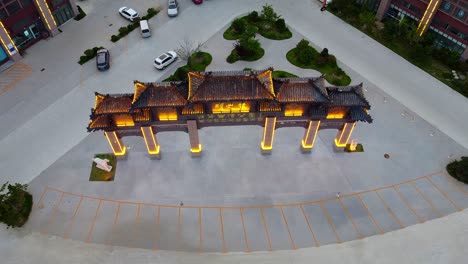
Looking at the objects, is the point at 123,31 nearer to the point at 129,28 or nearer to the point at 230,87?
the point at 129,28

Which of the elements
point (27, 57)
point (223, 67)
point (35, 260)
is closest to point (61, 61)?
point (27, 57)

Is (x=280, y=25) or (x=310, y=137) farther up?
(x=280, y=25)

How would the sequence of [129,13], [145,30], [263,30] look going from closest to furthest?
1. [145,30]
2. [263,30]
3. [129,13]

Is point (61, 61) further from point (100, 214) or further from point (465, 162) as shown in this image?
point (465, 162)

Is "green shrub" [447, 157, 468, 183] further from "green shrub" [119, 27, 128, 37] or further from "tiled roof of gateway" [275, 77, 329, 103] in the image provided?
"green shrub" [119, 27, 128, 37]

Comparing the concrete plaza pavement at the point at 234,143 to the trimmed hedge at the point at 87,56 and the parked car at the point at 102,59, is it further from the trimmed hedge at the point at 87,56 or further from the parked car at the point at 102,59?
the trimmed hedge at the point at 87,56

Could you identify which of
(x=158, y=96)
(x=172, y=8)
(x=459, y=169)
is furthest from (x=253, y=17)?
(x=459, y=169)

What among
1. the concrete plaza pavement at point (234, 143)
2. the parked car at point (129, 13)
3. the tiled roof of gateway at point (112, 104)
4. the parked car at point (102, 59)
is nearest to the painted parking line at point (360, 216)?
the concrete plaza pavement at point (234, 143)
